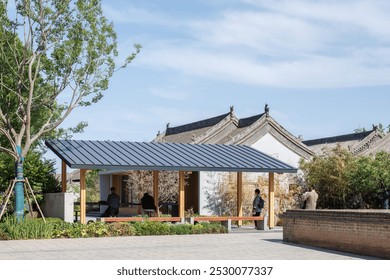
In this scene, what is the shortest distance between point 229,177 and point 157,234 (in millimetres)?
12814

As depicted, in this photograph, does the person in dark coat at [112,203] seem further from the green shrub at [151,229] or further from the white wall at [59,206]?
the green shrub at [151,229]

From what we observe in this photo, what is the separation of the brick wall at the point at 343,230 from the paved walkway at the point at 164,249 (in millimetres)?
330

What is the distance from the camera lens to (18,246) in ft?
60.8

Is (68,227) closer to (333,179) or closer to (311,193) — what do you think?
(311,193)

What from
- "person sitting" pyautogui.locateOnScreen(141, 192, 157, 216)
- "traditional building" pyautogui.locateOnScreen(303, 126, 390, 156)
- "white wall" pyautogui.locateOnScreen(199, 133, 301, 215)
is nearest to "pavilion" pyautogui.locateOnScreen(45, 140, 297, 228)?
"person sitting" pyautogui.locateOnScreen(141, 192, 157, 216)

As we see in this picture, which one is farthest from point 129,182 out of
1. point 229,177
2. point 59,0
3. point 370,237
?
point 370,237

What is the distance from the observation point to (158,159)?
26.2 metres

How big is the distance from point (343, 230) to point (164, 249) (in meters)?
4.67

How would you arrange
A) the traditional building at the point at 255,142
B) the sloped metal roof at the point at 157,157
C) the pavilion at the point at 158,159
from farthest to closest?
the traditional building at the point at 255,142 < the sloped metal roof at the point at 157,157 < the pavilion at the point at 158,159

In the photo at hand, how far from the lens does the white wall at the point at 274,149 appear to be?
1481 inches

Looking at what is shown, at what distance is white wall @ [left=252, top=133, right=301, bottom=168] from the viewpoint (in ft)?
123

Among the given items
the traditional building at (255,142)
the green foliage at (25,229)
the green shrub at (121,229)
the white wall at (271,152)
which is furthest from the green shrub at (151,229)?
the white wall at (271,152)

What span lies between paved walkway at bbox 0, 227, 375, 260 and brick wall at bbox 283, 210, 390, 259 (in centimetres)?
33

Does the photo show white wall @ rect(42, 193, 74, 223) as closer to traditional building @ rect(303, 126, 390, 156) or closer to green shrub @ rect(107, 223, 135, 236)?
green shrub @ rect(107, 223, 135, 236)
